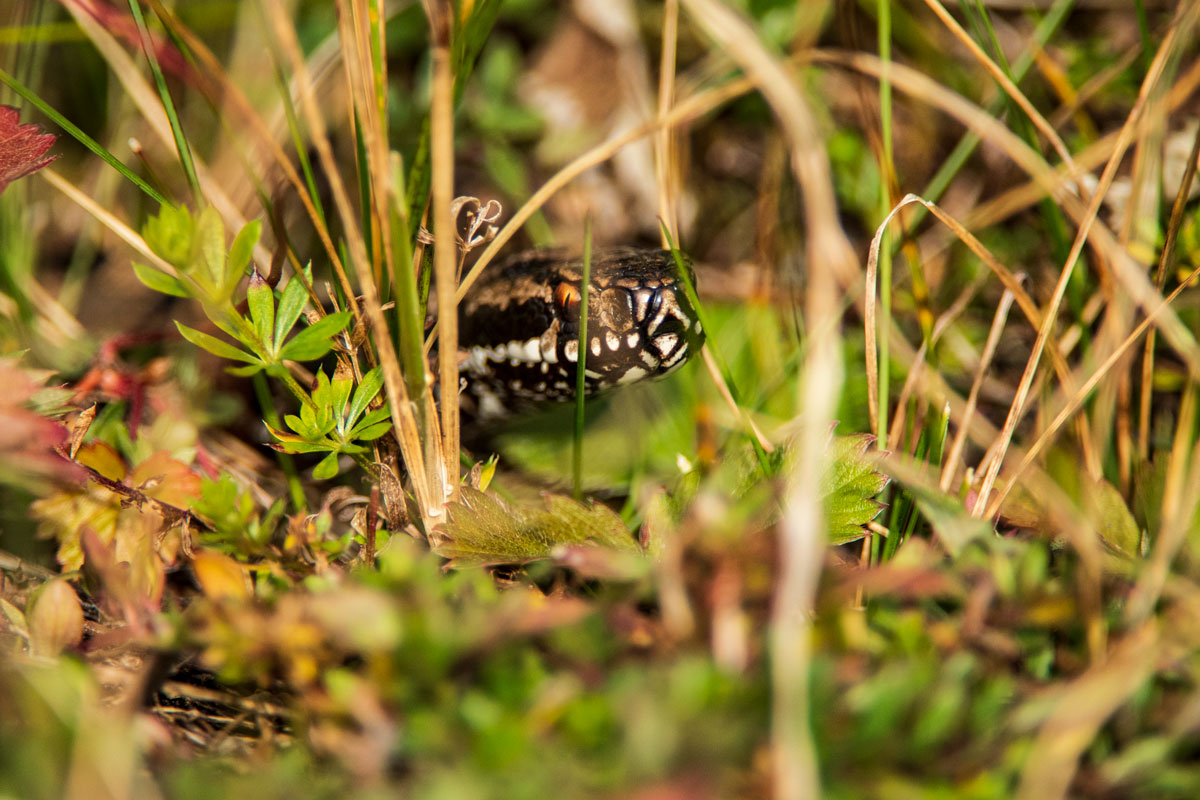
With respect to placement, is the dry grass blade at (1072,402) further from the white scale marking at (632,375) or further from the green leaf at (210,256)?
the green leaf at (210,256)

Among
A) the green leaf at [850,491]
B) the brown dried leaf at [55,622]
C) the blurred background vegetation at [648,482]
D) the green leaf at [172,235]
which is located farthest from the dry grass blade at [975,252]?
the brown dried leaf at [55,622]

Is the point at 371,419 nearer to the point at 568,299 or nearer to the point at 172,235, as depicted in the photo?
the point at 172,235

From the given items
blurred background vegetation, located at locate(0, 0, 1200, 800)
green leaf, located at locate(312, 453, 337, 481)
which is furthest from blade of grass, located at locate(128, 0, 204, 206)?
green leaf, located at locate(312, 453, 337, 481)

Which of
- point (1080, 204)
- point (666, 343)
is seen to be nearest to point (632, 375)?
point (666, 343)

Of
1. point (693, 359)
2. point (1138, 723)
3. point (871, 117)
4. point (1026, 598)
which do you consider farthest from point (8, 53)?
point (1138, 723)

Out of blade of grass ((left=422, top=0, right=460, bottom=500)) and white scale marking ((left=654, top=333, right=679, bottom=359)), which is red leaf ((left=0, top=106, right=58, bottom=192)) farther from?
white scale marking ((left=654, top=333, right=679, bottom=359))

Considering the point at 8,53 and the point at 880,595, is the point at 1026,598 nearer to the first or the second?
the point at 880,595
